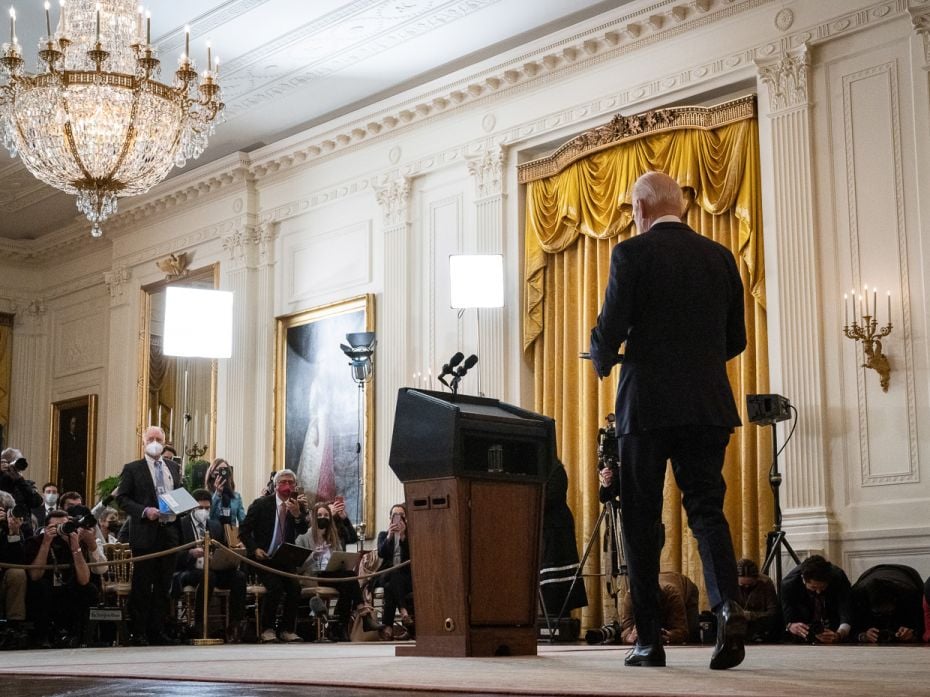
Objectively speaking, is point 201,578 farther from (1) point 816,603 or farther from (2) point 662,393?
(2) point 662,393

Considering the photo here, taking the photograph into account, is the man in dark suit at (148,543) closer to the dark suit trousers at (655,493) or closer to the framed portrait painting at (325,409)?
the framed portrait painting at (325,409)

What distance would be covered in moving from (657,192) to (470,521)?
117cm

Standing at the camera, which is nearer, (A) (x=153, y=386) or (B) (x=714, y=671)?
(B) (x=714, y=671)

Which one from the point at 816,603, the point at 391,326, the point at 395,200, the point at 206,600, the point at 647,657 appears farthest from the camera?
the point at 395,200

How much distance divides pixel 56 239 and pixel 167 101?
7.09 meters

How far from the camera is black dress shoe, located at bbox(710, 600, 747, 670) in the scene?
3080mm

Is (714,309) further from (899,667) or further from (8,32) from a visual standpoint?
(8,32)

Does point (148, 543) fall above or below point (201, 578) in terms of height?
above

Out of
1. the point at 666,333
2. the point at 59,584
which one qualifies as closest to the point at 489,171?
the point at 59,584

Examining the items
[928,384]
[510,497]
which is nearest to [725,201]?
[928,384]

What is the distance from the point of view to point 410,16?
9.66m

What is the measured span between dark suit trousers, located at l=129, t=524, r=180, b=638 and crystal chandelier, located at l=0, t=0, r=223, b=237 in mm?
2231

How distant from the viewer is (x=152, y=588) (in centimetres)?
828

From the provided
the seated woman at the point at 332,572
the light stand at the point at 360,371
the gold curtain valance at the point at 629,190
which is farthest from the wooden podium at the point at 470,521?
the light stand at the point at 360,371
